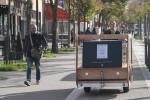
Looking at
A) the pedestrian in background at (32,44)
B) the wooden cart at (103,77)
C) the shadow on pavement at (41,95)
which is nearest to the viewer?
the shadow on pavement at (41,95)

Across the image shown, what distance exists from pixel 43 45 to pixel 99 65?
268cm

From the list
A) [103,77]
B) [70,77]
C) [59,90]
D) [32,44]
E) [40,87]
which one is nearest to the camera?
[103,77]

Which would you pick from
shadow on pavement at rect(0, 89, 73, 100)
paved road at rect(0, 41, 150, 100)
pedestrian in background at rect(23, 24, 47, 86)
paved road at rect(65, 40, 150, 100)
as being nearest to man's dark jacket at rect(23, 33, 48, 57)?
pedestrian in background at rect(23, 24, 47, 86)

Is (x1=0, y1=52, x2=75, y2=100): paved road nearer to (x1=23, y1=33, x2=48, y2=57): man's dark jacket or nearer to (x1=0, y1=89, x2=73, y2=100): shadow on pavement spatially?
(x1=0, y1=89, x2=73, y2=100): shadow on pavement

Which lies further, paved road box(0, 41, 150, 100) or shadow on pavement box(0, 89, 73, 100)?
paved road box(0, 41, 150, 100)

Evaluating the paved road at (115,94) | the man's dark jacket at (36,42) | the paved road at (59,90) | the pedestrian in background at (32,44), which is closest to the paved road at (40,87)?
the paved road at (59,90)

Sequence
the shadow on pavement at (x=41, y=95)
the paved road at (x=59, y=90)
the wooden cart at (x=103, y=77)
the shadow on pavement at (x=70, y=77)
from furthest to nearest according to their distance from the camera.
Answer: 1. the shadow on pavement at (x=70, y=77)
2. the wooden cart at (x=103, y=77)
3. the paved road at (x=59, y=90)
4. the shadow on pavement at (x=41, y=95)

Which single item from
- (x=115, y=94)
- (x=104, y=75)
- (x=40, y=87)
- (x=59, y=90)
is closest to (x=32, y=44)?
(x=40, y=87)

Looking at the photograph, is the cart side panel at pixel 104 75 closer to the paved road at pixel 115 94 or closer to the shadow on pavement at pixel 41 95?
the paved road at pixel 115 94

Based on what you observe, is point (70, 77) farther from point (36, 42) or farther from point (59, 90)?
point (59, 90)

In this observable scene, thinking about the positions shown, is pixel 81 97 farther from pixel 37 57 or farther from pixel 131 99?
pixel 37 57

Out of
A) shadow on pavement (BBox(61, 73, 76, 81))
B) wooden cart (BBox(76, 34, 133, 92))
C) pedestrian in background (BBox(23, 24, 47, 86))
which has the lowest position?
shadow on pavement (BBox(61, 73, 76, 81))

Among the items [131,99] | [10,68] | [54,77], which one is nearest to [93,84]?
[131,99]

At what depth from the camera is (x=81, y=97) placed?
11430mm
